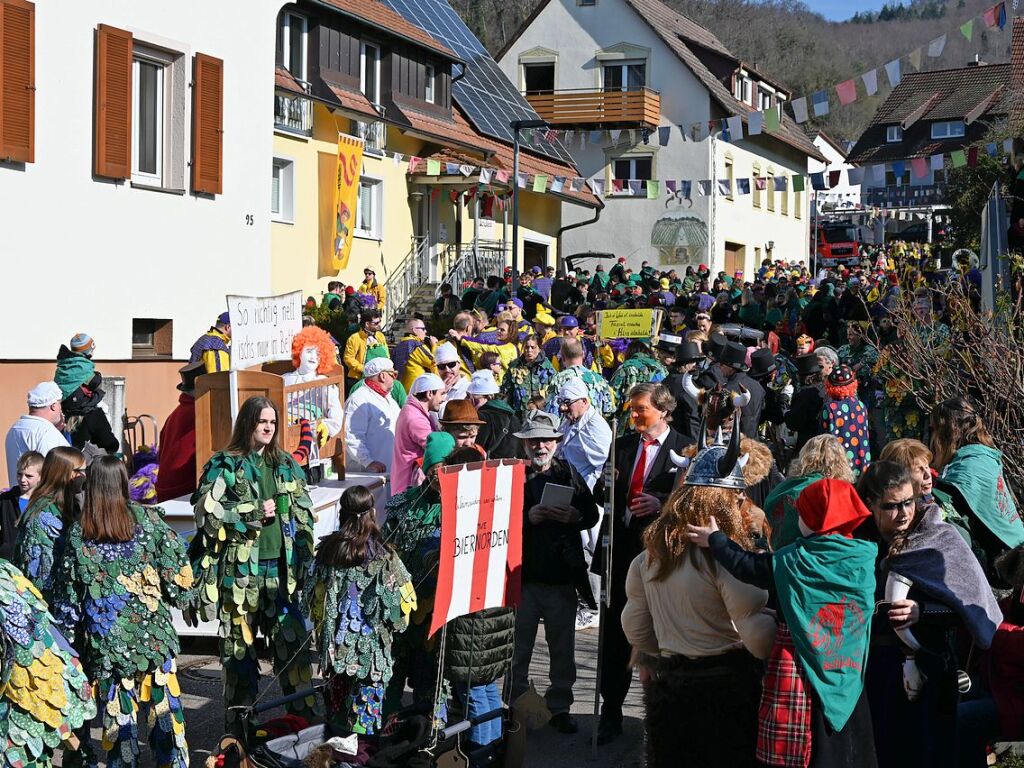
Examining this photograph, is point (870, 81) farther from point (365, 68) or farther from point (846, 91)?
point (365, 68)

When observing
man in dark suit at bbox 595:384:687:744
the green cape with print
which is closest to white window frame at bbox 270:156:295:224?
man in dark suit at bbox 595:384:687:744

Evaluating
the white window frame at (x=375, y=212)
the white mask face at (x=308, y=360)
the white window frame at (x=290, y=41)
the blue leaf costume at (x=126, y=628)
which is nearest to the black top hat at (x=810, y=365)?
the white mask face at (x=308, y=360)

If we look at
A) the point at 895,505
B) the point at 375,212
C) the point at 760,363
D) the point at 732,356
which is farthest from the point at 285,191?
the point at 895,505

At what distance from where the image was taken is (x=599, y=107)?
135ft

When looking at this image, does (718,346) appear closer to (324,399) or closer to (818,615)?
(324,399)

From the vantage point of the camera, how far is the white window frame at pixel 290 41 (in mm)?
23703

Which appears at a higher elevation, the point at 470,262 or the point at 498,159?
the point at 498,159

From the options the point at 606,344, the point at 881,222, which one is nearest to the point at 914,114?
the point at 881,222

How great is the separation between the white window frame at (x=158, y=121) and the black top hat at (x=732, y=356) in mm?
7546

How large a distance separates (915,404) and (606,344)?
4692 mm

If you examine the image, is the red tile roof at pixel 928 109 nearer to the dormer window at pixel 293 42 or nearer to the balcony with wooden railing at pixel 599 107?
the balcony with wooden railing at pixel 599 107

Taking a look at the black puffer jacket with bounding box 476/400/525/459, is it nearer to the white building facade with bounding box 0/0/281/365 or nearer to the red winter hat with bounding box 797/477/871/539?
the red winter hat with bounding box 797/477/871/539

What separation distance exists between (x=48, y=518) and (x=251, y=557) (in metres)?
1.04

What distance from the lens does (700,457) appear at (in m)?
5.18
